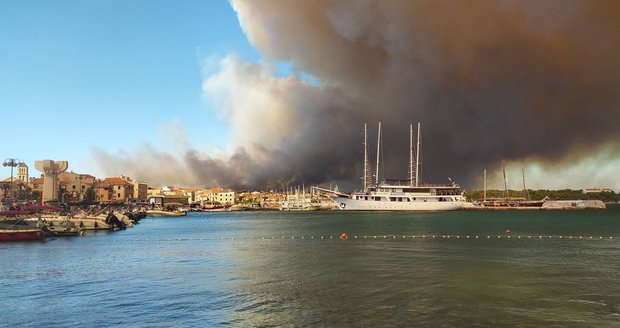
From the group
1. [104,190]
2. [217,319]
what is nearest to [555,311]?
[217,319]

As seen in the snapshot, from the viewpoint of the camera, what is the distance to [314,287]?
2645 cm

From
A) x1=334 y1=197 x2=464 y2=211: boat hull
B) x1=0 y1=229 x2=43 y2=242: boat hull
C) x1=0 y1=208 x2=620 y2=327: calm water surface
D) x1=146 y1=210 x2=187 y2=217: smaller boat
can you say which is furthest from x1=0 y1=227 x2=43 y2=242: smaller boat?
x1=334 y1=197 x2=464 y2=211: boat hull

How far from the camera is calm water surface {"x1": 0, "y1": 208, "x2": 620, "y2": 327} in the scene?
64.4 ft

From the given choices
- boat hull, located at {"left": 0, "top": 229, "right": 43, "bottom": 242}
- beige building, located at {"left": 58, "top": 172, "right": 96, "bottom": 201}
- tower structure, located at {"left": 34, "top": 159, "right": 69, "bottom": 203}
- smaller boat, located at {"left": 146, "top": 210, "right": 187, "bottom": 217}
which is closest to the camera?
boat hull, located at {"left": 0, "top": 229, "right": 43, "bottom": 242}

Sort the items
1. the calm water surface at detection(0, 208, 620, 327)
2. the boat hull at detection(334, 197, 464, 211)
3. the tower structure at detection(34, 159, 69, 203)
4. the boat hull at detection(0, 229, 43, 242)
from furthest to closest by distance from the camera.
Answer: the boat hull at detection(334, 197, 464, 211) < the tower structure at detection(34, 159, 69, 203) < the boat hull at detection(0, 229, 43, 242) < the calm water surface at detection(0, 208, 620, 327)

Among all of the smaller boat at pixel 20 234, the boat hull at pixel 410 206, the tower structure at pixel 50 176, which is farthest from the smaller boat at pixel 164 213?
the smaller boat at pixel 20 234

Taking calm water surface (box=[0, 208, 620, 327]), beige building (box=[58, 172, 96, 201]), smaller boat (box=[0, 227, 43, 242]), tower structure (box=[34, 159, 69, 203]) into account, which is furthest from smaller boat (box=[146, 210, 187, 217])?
calm water surface (box=[0, 208, 620, 327])

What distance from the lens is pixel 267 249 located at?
47719 millimetres

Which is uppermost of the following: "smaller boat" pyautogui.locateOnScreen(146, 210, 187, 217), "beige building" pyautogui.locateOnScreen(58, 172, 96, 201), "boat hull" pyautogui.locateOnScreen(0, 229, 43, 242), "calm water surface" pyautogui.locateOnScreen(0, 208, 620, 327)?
"beige building" pyautogui.locateOnScreen(58, 172, 96, 201)

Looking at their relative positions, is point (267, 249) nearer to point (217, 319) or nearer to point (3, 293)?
point (3, 293)

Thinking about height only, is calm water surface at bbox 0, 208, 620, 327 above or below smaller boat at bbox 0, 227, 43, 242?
below

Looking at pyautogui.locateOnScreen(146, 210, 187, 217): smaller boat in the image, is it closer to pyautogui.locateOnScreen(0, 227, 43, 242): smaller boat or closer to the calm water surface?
pyautogui.locateOnScreen(0, 227, 43, 242): smaller boat

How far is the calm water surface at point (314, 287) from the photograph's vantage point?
773 inches

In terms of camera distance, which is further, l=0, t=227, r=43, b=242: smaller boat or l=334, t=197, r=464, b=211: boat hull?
l=334, t=197, r=464, b=211: boat hull
